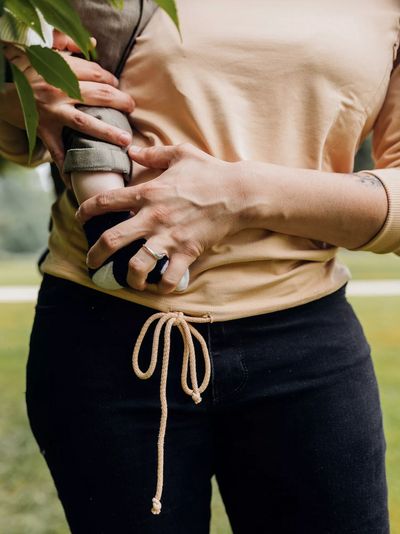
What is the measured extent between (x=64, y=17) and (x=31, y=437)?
9.79 feet

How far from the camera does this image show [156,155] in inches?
33.4

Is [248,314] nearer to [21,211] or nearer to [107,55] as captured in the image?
[107,55]

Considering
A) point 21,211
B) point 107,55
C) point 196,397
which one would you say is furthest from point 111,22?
point 21,211

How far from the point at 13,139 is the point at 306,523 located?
942mm

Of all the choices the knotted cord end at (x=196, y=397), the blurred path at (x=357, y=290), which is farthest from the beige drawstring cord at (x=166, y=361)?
the blurred path at (x=357, y=290)

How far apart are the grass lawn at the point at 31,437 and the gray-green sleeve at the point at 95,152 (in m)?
1.93

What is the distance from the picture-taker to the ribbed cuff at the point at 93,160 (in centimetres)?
84

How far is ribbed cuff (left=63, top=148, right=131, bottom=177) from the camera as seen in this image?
32.9 inches

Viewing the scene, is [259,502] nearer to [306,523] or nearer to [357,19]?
[306,523]

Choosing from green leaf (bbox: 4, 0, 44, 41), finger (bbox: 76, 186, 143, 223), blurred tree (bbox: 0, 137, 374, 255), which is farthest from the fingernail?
blurred tree (bbox: 0, 137, 374, 255)

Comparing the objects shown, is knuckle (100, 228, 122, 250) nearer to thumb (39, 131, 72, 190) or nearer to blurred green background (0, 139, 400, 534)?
thumb (39, 131, 72, 190)

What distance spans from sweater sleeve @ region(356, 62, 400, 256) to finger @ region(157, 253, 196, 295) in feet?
1.14

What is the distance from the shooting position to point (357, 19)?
2.96ft

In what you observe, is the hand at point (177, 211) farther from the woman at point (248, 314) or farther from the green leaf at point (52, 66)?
the green leaf at point (52, 66)
